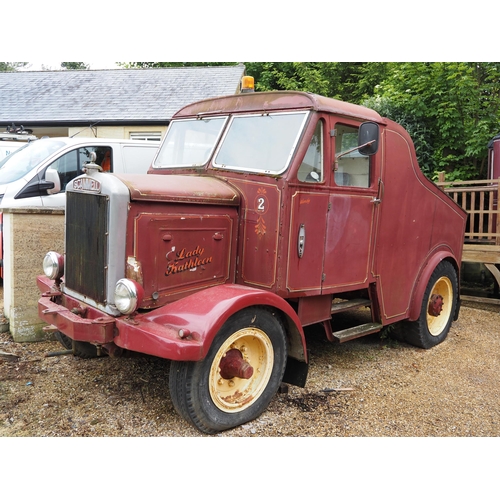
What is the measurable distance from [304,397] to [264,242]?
1.36 meters

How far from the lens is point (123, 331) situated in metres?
3.23

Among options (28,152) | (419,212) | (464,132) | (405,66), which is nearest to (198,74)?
(405,66)

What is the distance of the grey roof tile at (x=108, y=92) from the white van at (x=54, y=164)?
5756 millimetres

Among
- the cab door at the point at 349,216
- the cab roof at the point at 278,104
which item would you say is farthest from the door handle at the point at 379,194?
the cab roof at the point at 278,104

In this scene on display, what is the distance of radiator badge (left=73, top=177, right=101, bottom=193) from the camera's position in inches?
136

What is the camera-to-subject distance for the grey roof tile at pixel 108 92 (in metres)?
14.4

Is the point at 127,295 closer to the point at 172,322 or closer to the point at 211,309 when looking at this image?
the point at 172,322

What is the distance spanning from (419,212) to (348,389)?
84.8 inches

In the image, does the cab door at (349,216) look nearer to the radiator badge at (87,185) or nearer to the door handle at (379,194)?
the door handle at (379,194)

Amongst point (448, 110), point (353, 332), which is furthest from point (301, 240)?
point (448, 110)

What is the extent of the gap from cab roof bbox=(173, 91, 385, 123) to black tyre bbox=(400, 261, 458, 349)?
6.93ft

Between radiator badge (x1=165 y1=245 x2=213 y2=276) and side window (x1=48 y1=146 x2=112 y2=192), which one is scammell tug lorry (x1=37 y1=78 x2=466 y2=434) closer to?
radiator badge (x1=165 y1=245 x2=213 y2=276)

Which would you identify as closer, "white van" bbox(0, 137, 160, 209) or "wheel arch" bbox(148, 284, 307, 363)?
"wheel arch" bbox(148, 284, 307, 363)

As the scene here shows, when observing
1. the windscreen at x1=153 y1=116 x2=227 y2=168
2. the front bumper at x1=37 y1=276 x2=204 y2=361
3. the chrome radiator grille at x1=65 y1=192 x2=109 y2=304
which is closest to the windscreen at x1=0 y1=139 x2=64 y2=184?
the windscreen at x1=153 y1=116 x2=227 y2=168
